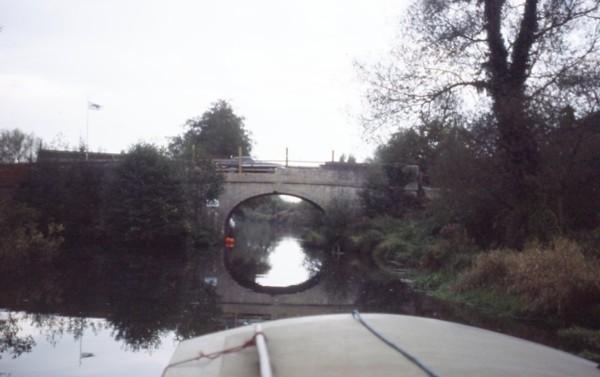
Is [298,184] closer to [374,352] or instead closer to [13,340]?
[13,340]

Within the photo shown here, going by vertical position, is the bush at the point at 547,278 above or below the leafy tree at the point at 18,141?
below

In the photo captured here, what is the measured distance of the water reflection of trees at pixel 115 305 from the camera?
7648 mm

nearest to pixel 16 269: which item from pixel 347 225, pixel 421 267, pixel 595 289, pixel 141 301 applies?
pixel 141 301

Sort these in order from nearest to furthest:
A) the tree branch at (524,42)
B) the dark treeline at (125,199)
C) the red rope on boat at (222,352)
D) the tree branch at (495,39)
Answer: the red rope on boat at (222,352)
the tree branch at (524,42)
the tree branch at (495,39)
the dark treeline at (125,199)

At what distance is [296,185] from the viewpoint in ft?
100

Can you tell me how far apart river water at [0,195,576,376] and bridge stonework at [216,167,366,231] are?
36.0 ft

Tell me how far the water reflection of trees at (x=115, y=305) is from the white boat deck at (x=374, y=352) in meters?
4.09

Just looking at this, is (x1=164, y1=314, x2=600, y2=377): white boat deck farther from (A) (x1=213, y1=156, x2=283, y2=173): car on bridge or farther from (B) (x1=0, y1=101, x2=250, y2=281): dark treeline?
(A) (x1=213, y1=156, x2=283, y2=173): car on bridge

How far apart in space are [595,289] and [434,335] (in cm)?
618

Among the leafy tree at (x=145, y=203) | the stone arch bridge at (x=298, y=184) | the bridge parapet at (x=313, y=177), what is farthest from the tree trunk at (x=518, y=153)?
the bridge parapet at (x=313, y=177)

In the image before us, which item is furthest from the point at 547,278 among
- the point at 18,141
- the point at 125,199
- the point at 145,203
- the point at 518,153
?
the point at 18,141

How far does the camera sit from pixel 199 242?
2853cm

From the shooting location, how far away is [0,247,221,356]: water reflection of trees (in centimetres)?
765

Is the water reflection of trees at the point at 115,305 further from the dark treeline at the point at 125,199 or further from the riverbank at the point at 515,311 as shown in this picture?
the dark treeline at the point at 125,199
